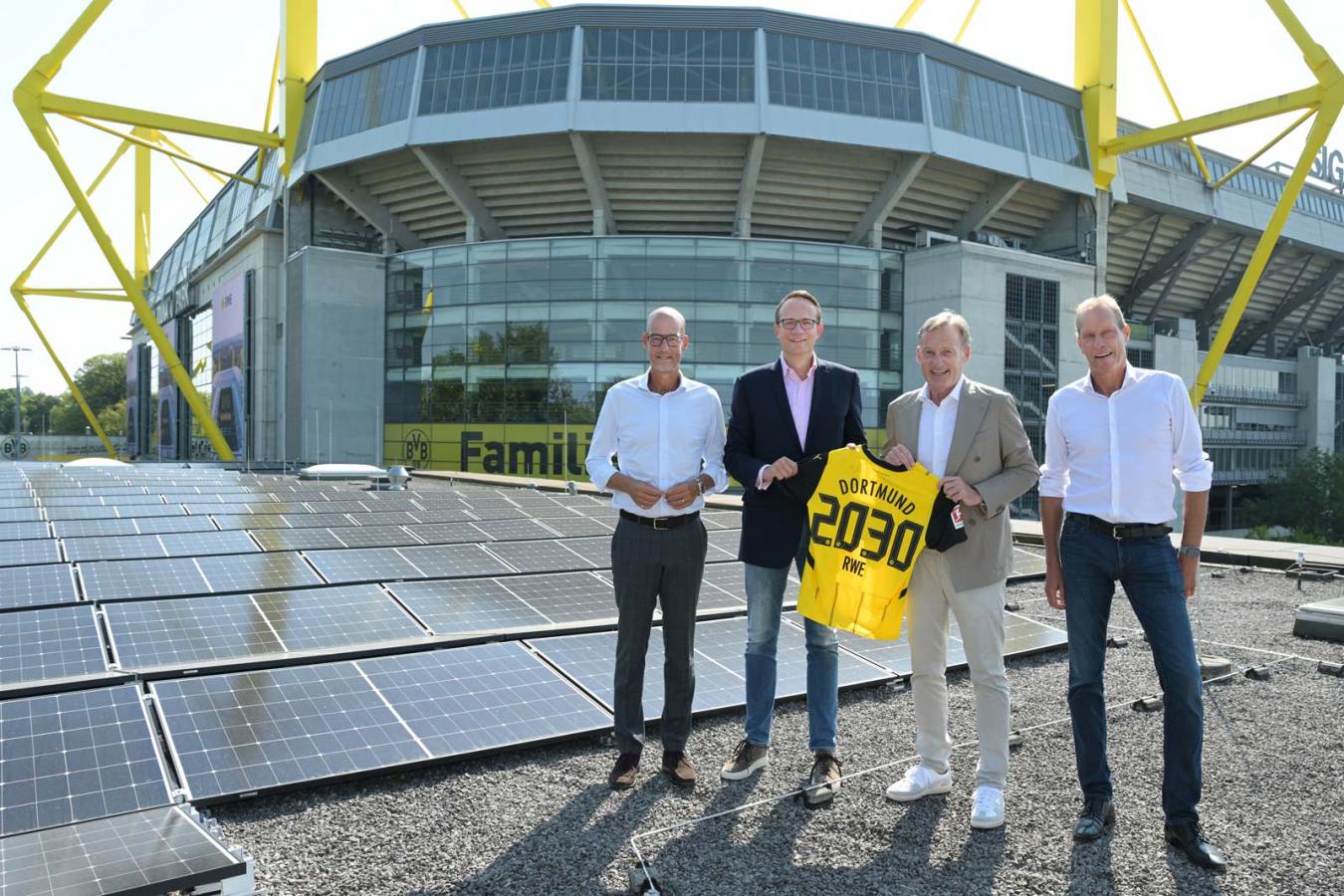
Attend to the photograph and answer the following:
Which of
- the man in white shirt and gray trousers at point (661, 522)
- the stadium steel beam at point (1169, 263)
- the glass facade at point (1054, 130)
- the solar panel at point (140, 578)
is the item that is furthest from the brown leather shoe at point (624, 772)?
the stadium steel beam at point (1169, 263)

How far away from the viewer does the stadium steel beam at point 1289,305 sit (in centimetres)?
5300

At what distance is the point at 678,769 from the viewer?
13.5 ft

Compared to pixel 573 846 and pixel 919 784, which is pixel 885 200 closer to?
pixel 919 784

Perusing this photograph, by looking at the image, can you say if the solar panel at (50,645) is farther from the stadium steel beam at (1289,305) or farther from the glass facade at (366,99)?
the stadium steel beam at (1289,305)

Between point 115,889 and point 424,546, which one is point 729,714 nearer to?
point 115,889

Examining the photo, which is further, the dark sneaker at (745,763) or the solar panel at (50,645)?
the solar panel at (50,645)

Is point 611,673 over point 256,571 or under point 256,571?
under

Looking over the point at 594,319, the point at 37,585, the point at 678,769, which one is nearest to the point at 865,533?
the point at 678,769

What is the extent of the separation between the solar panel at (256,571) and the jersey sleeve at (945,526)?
4588 mm

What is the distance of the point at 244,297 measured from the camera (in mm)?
43062

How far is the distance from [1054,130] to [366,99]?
92.3ft

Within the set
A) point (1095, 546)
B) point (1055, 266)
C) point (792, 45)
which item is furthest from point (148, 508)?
point (1055, 266)

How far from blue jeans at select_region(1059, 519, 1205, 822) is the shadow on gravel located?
5.96ft

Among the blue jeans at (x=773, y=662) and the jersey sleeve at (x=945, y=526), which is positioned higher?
the jersey sleeve at (x=945, y=526)
